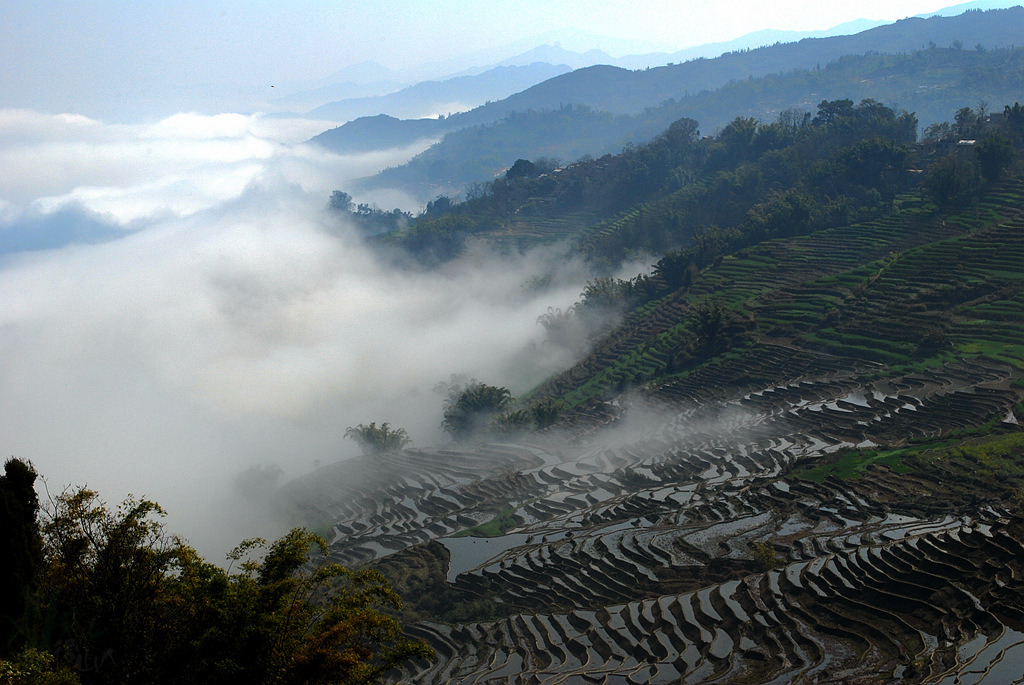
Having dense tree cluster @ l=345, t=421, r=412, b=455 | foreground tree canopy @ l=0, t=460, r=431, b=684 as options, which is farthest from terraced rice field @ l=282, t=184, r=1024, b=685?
foreground tree canopy @ l=0, t=460, r=431, b=684

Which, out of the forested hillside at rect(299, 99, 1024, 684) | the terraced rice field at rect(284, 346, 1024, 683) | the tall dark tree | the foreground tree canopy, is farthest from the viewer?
the forested hillside at rect(299, 99, 1024, 684)

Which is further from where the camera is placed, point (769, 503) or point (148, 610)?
point (769, 503)

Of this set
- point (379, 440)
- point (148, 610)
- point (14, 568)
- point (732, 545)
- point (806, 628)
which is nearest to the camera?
point (14, 568)

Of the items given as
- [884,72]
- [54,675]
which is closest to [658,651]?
[54,675]

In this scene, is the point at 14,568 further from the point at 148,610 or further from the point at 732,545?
the point at 732,545

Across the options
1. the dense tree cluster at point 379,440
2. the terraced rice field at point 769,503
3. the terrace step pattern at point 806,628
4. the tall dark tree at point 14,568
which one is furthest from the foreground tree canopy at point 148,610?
the dense tree cluster at point 379,440

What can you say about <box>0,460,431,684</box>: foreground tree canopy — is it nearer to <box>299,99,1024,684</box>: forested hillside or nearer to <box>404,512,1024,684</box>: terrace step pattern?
<box>404,512,1024,684</box>: terrace step pattern

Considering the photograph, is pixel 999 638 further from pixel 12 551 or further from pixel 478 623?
pixel 12 551

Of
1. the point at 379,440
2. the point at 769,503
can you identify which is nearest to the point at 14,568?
the point at 769,503

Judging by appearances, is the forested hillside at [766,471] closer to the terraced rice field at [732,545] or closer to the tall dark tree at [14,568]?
the terraced rice field at [732,545]
